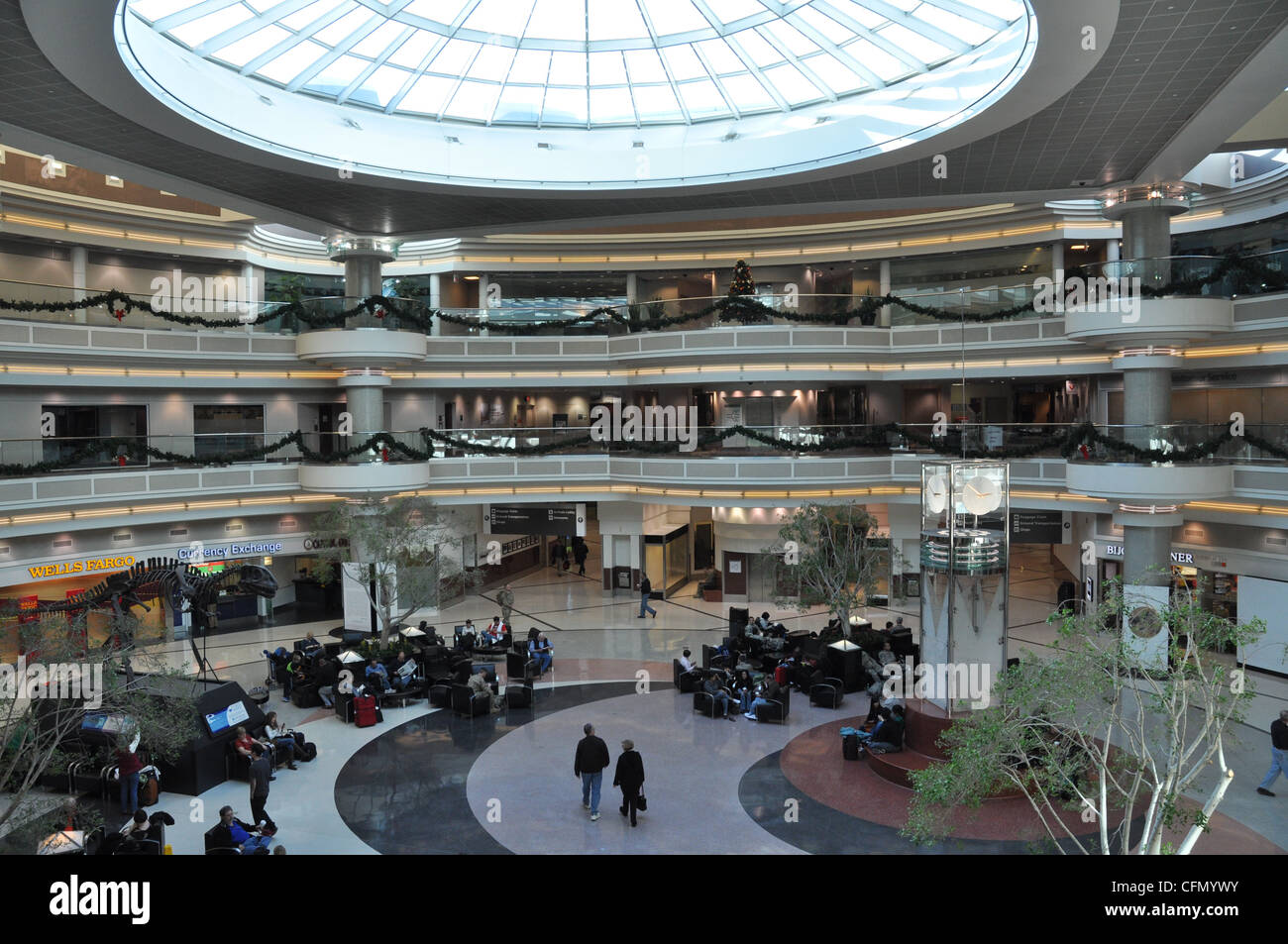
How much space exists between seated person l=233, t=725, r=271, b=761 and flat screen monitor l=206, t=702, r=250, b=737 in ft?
0.76

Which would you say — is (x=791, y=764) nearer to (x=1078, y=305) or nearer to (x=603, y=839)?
(x=603, y=839)

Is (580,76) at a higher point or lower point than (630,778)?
higher

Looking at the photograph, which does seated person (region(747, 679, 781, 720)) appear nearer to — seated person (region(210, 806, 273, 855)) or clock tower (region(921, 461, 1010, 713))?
clock tower (region(921, 461, 1010, 713))

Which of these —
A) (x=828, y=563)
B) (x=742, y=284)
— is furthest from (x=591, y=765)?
(x=742, y=284)

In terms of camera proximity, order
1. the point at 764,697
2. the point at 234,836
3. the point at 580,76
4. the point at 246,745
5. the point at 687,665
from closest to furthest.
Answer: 1. the point at 234,836
2. the point at 246,745
3. the point at 764,697
4. the point at 687,665
5. the point at 580,76

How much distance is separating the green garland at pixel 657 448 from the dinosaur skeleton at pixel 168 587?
6500mm

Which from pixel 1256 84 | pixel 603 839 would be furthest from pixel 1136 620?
pixel 1256 84

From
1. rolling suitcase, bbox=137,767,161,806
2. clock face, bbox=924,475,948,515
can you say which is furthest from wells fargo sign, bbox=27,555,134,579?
clock face, bbox=924,475,948,515

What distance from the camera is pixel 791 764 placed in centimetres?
1517

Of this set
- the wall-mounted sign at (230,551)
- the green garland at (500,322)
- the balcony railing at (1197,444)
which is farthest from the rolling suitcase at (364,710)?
the balcony railing at (1197,444)

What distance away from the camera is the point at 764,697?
58.2ft

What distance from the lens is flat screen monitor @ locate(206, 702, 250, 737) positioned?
48.0 ft

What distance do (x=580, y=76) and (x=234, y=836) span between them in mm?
17633

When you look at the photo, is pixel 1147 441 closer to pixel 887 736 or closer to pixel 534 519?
pixel 887 736
